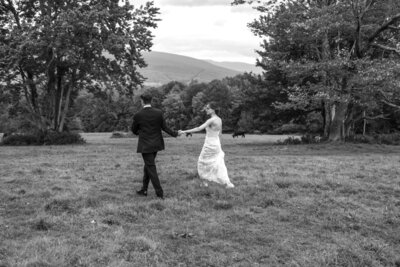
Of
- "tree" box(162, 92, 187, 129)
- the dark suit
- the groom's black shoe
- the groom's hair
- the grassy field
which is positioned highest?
"tree" box(162, 92, 187, 129)

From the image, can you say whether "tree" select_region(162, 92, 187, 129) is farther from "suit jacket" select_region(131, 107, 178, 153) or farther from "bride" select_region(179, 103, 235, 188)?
"suit jacket" select_region(131, 107, 178, 153)

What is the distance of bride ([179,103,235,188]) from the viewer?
10875 mm

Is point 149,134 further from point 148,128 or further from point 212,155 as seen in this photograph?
point 212,155

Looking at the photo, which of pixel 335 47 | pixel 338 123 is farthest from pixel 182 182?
pixel 335 47

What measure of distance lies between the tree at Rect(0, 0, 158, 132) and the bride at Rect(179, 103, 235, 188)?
17.5 meters

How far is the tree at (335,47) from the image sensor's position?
24.8 metres

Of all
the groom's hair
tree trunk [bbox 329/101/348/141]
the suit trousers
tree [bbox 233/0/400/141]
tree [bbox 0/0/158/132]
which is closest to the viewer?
the suit trousers

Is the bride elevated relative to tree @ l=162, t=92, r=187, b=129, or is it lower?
lower

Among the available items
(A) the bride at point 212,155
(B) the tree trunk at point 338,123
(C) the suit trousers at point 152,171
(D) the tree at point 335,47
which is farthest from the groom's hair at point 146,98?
(B) the tree trunk at point 338,123

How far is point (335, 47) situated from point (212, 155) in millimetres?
24536

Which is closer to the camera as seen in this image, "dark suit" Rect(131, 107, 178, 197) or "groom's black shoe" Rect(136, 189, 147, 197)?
"dark suit" Rect(131, 107, 178, 197)

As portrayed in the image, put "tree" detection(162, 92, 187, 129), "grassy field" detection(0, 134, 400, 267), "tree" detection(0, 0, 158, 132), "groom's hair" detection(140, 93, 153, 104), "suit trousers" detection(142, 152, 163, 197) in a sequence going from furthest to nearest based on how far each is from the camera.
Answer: "tree" detection(162, 92, 187, 129) < "tree" detection(0, 0, 158, 132) < "groom's hair" detection(140, 93, 153, 104) < "suit trousers" detection(142, 152, 163, 197) < "grassy field" detection(0, 134, 400, 267)

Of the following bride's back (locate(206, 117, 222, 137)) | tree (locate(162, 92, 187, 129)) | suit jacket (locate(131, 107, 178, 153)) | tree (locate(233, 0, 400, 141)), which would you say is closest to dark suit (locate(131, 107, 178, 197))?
suit jacket (locate(131, 107, 178, 153))

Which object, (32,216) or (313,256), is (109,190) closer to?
(32,216)
